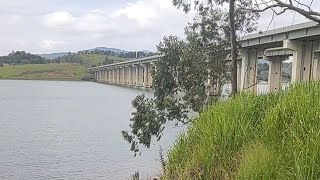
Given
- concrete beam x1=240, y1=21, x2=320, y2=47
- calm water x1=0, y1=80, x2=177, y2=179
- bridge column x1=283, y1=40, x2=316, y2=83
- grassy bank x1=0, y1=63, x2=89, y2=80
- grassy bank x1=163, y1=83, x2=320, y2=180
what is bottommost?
calm water x1=0, y1=80, x2=177, y2=179

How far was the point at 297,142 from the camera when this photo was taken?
5.98 metres

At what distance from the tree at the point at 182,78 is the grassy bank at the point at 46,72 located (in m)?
161

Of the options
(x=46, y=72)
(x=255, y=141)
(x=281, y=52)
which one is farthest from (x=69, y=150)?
(x=46, y=72)

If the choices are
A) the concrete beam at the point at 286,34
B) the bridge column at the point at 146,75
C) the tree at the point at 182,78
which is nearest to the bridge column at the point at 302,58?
the concrete beam at the point at 286,34

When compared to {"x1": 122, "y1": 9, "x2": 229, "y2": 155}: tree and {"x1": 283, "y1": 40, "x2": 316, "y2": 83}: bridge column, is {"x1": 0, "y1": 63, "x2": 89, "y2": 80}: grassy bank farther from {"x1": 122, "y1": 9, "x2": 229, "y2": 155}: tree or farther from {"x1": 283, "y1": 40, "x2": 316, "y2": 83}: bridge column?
{"x1": 122, "y1": 9, "x2": 229, "y2": 155}: tree

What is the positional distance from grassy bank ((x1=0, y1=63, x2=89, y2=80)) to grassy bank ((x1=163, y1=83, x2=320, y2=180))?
586 ft

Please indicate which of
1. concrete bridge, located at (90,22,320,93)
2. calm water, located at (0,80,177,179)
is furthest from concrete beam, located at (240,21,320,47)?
calm water, located at (0,80,177,179)

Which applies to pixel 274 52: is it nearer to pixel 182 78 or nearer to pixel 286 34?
pixel 286 34

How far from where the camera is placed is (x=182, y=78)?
25.6 m

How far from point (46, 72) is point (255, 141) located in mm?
187118

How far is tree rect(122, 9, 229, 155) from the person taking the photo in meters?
24.2

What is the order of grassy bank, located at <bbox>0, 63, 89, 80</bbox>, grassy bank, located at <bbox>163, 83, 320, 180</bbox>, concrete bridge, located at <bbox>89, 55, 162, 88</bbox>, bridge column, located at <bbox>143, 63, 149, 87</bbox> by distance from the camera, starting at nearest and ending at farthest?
grassy bank, located at <bbox>163, 83, 320, 180</bbox>, bridge column, located at <bbox>143, 63, 149, 87</bbox>, concrete bridge, located at <bbox>89, 55, 162, 88</bbox>, grassy bank, located at <bbox>0, 63, 89, 80</bbox>

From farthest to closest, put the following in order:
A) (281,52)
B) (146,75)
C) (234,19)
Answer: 1. (146,75)
2. (281,52)
3. (234,19)

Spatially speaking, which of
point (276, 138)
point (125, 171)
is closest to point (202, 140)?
point (276, 138)
